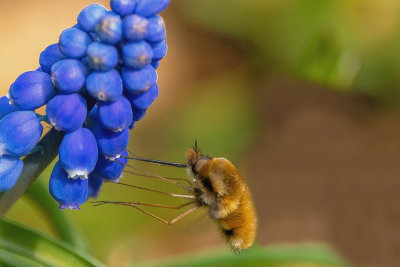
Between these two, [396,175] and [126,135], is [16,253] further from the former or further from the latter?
[396,175]

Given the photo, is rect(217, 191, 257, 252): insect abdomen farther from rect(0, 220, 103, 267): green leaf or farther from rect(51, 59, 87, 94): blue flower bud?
rect(51, 59, 87, 94): blue flower bud

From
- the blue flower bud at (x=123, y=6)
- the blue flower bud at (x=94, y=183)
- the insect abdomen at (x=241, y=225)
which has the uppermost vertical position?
the blue flower bud at (x=123, y=6)

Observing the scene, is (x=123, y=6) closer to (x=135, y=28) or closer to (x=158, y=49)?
(x=135, y=28)

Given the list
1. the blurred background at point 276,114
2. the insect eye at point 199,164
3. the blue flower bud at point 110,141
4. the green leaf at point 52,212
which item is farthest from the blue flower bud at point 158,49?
the blurred background at point 276,114

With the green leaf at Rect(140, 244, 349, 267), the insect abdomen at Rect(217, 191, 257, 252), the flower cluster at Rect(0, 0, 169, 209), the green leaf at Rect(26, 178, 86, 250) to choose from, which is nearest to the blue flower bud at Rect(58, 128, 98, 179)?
the flower cluster at Rect(0, 0, 169, 209)

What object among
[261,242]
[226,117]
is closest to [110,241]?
[261,242]

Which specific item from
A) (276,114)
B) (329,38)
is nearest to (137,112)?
(329,38)

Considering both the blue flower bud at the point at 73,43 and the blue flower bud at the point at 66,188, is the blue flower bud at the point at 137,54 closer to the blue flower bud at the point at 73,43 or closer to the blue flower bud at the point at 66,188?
the blue flower bud at the point at 73,43
